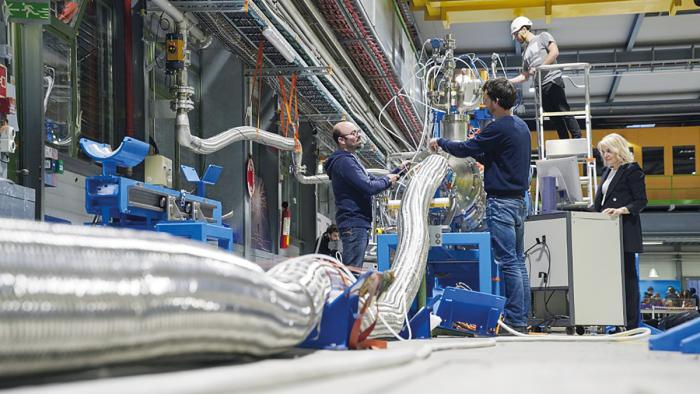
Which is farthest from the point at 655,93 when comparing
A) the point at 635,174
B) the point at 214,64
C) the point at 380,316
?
the point at 380,316

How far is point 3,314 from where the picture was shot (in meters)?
1.04

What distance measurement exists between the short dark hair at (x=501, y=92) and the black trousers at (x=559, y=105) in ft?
5.99

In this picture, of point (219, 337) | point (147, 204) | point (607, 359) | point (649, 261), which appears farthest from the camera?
point (649, 261)

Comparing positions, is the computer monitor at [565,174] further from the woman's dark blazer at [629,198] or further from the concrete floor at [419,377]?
the concrete floor at [419,377]

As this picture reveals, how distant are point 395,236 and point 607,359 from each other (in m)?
2.37

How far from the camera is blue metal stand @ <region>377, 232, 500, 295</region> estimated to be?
13.4 feet

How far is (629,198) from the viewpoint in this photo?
15.4 feet

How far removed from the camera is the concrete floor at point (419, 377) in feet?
3.23

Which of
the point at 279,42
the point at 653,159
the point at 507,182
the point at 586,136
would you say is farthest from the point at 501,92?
the point at 653,159

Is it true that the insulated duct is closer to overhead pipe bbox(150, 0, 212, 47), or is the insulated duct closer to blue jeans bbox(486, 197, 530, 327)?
overhead pipe bbox(150, 0, 212, 47)

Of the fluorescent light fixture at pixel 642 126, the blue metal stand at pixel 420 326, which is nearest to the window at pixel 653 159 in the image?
the fluorescent light fixture at pixel 642 126

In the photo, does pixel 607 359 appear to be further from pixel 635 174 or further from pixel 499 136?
pixel 635 174

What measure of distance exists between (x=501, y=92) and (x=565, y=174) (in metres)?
1.26

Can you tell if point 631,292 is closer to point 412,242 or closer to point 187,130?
point 412,242
